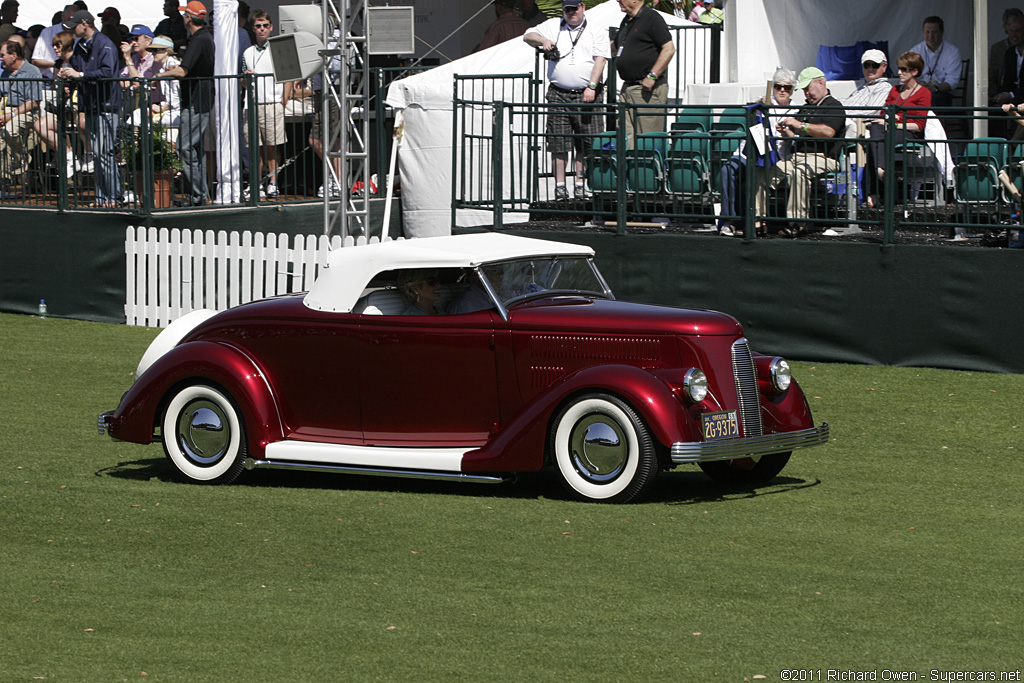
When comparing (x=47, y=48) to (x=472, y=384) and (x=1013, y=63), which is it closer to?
(x=1013, y=63)

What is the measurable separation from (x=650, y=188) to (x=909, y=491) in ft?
21.7

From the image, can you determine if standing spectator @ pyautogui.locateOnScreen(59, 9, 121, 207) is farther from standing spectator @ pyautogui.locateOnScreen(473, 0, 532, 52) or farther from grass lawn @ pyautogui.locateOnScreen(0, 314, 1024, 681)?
grass lawn @ pyautogui.locateOnScreen(0, 314, 1024, 681)

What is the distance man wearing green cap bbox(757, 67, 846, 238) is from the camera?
13.3 m

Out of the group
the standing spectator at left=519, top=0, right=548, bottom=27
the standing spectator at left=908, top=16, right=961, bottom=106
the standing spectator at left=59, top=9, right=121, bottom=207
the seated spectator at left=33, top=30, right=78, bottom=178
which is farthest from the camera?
the standing spectator at left=519, top=0, right=548, bottom=27

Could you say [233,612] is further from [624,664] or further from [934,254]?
[934,254]

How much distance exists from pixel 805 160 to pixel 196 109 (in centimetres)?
775

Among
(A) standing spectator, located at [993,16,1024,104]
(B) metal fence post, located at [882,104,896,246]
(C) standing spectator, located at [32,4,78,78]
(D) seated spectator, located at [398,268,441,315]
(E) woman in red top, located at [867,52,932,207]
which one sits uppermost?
(C) standing spectator, located at [32,4,78,78]

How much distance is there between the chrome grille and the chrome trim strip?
53.5 inches

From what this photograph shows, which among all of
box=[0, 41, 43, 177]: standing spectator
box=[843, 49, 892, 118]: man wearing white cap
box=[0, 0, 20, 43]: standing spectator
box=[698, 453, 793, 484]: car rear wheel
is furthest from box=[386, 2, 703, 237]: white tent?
box=[698, 453, 793, 484]: car rear wheel

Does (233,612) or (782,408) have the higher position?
(782,408)

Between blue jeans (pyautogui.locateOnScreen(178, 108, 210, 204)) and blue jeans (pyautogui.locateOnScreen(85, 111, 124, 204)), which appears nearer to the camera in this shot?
blue jeans (pyautogui.locateOnScreen(85, 111, 124, 204))

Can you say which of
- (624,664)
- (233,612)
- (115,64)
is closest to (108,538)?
(233,612)

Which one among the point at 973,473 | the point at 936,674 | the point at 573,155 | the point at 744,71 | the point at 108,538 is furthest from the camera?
the point at 744,71

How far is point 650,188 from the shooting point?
14.4 metres
